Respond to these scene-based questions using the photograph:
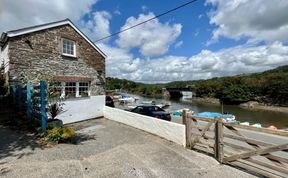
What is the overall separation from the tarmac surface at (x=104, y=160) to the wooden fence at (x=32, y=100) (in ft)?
3.19

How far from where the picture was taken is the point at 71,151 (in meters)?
5.79

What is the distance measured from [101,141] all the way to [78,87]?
6.14 metres

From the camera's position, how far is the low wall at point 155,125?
23.6 ft

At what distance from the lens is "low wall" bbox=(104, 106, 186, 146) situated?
7196 millimetres

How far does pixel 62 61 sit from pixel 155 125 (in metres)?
7.25

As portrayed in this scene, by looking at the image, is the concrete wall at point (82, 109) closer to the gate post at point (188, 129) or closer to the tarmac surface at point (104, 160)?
the tarmac surface at point (104, 160)

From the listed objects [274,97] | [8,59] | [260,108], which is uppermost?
[8,59]

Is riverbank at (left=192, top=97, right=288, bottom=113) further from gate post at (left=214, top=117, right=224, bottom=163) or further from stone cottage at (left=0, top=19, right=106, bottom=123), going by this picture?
gate post at (left=214, top=117, right=224, bottom=163)

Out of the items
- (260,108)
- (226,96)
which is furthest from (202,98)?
(260,108)

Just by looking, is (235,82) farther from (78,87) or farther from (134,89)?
(134,89)

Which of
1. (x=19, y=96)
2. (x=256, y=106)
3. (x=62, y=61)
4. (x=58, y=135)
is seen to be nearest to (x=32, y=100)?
(x=19, y=96)

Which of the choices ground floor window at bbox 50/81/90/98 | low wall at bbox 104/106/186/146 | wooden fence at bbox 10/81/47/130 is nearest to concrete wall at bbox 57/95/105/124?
ground floor window at bbox 50/81/90/98

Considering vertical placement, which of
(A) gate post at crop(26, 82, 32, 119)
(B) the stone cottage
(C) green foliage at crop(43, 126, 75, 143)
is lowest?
(C) green foliage at crop(43, 126, 75, 143)

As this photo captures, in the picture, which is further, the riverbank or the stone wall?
the riverbank
